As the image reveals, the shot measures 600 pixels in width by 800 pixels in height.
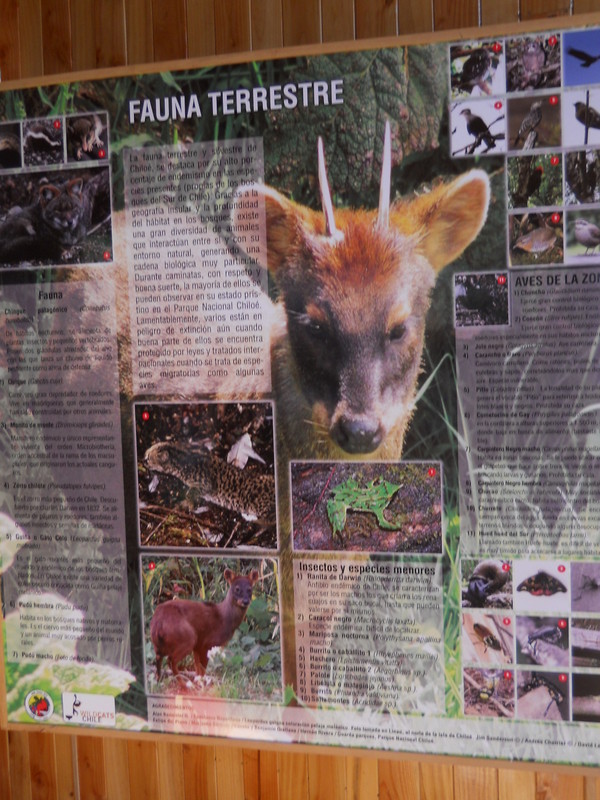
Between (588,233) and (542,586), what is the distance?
0.62 metres

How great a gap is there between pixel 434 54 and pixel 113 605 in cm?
121

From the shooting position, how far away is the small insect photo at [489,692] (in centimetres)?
140

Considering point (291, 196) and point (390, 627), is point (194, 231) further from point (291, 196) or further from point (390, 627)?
point (390, 627)

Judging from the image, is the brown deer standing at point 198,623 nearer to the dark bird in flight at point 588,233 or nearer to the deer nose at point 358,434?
the deer nose at point 358,434

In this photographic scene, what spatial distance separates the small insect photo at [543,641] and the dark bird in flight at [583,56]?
3.15 ft

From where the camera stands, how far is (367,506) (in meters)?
1.43

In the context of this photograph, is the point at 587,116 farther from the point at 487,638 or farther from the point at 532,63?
the point at 487,638

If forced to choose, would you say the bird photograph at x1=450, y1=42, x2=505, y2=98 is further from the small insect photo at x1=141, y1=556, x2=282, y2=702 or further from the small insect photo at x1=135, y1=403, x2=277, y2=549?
the small insect photo at x1=141, y1=556, x2=282, y2=702

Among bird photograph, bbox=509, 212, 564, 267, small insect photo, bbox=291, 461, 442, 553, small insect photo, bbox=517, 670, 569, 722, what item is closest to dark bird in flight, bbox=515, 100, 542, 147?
bird photograph, bbox=509, 212, 564, 267

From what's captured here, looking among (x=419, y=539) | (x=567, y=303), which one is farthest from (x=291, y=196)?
(x=419, y=539)

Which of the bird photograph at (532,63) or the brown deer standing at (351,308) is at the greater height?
the bird photograph at (532,63)

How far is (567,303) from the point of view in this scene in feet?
4.37

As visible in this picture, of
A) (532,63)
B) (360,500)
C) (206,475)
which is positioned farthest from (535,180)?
(206,475)

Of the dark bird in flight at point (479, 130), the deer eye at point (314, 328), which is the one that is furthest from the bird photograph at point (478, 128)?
the deer eye at point (314, 328)
